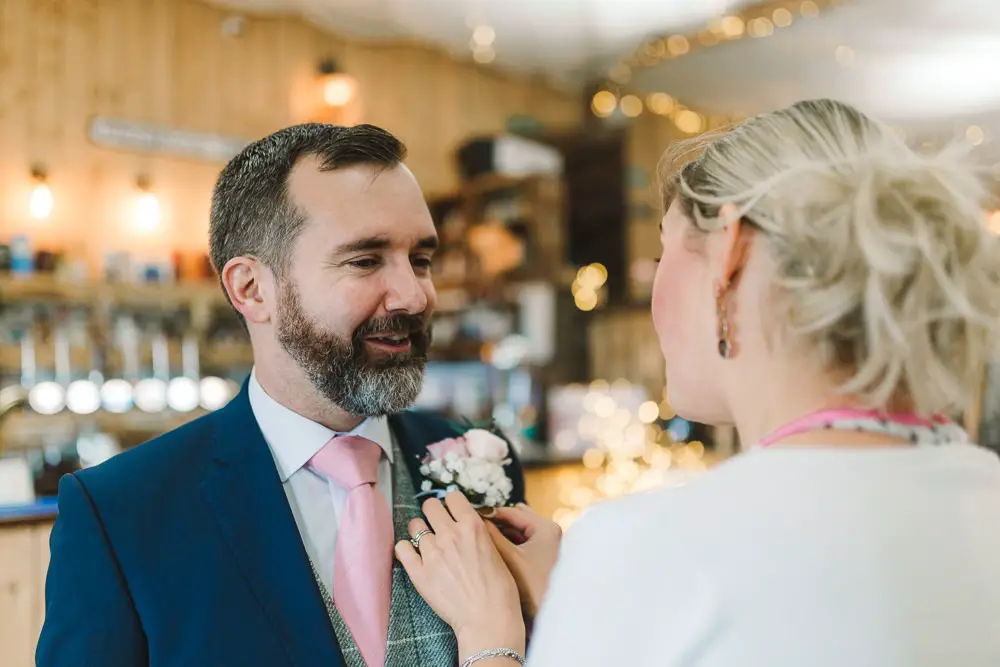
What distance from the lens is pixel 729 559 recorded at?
2.67 ft

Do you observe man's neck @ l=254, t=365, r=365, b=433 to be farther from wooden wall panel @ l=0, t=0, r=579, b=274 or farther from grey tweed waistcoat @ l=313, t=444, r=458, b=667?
wooden wall panel @ l=0, t=0, r=579, b=274

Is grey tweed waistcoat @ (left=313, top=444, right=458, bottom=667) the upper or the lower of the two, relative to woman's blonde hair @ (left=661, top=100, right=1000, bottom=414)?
lower

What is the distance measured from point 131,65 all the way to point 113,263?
141 cm

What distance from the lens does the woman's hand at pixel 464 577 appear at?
3.99ft

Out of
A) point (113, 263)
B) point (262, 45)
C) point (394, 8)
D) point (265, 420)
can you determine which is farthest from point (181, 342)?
point (265, 420)

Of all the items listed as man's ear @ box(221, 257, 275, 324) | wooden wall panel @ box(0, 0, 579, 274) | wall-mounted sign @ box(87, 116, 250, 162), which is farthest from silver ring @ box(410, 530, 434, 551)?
wooden wall panel @ box(0, 0, 579, 274)

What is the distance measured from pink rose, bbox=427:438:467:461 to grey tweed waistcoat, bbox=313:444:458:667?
0.62 feet

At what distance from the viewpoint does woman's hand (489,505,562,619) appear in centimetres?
134

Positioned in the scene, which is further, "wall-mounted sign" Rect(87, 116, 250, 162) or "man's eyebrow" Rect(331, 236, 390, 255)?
"wall-mounted sign" Rect(87, 116, 250, 162)

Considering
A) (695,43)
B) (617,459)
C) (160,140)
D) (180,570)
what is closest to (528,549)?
(180,570)

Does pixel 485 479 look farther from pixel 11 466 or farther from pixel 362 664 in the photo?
pixel 11 466

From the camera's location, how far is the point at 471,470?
4.62ft

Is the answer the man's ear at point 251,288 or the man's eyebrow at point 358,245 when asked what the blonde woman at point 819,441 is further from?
the man's ear at point 251,288

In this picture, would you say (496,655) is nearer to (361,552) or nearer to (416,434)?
(361,552)
